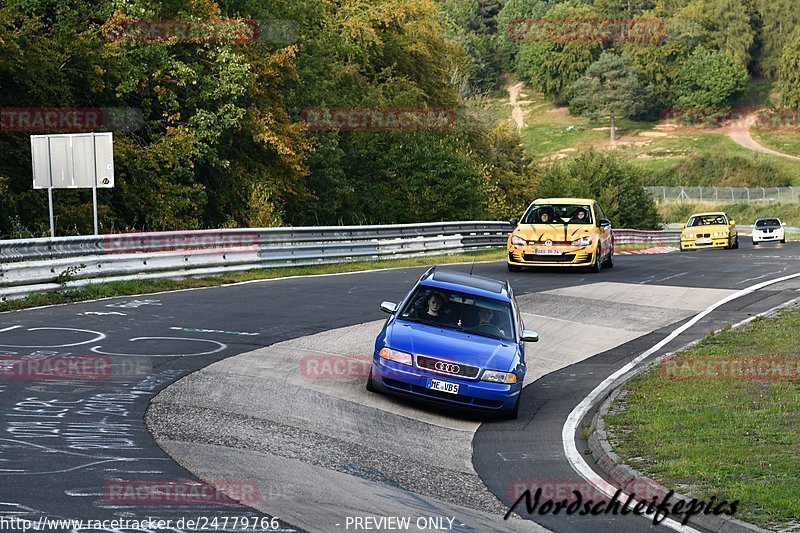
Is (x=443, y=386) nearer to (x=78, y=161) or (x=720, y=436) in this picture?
(x=720, y=436)

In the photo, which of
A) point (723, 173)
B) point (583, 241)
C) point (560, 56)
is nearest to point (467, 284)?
point (583, 241)

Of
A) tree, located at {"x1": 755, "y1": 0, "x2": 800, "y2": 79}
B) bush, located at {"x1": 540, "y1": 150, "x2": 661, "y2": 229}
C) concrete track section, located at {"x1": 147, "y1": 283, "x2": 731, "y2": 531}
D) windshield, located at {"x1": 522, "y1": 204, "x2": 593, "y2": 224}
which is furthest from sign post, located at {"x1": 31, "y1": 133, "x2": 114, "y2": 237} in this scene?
tree, located at {"x1": 755, "y1": 0, "x2": 800, "y2": 79}

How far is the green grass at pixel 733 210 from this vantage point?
93.0 meters

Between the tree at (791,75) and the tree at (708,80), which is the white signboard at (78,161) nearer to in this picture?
the tree at (791,75)

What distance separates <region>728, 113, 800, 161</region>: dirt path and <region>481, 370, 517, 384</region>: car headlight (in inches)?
4595

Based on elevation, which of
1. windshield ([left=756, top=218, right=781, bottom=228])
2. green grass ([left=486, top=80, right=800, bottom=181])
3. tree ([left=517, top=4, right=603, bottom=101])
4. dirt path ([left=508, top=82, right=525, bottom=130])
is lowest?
windshield ([left=756, top=218, right=781, bottom=228])

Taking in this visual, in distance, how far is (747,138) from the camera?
132 m

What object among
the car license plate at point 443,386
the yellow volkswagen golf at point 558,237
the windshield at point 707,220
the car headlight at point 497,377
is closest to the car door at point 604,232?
the yellow volkswagen golf at point 558,237

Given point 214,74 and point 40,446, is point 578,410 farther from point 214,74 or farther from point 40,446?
point 214,74

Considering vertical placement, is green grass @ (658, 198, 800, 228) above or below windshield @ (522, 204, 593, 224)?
below

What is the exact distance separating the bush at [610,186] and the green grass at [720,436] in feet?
173

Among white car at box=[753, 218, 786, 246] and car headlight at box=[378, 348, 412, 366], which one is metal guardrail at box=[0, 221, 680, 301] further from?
white car at box=[753, 218, 786, 246]

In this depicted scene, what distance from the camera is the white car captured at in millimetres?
53688

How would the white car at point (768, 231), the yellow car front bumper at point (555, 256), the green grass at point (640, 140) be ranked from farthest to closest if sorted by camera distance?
the green grass at point (640, 140)
the white car at point (768, 231)
the yellow car front bumper at point (555, 256)
